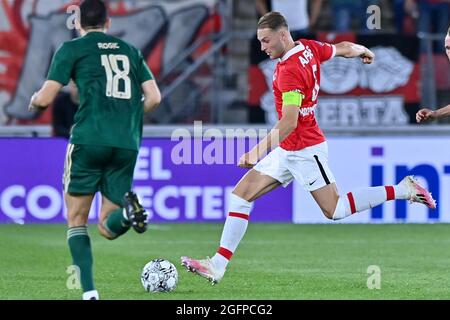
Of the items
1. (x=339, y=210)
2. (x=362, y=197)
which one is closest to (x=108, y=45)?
(x=339, y=210)

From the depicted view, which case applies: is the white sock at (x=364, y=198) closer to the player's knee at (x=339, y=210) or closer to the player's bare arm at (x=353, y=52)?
the player's knee at (x=339, y=210)

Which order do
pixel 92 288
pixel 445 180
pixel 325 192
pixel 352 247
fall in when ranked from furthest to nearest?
pixel 445 180 → pixel 352 247 → pixel 325 192 → pixel 92 288

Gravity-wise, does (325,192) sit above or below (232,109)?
below

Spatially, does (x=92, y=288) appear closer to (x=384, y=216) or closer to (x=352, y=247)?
(x=352, y=247)

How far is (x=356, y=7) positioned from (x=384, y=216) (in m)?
4.26

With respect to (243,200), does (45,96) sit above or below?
above

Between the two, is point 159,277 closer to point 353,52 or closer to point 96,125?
point 96,125

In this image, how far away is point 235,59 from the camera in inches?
773

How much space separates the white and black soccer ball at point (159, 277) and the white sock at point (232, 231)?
40 cm

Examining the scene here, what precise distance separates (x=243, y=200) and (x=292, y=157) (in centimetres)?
52

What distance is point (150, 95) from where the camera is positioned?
880 centimetres

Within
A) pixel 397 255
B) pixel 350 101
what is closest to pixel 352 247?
pixel 397 255

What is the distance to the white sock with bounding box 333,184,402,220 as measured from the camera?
10422 millimetres
